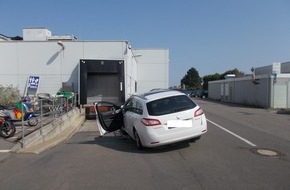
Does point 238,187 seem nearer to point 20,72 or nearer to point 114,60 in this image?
point 114,60

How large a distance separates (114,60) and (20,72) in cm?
651

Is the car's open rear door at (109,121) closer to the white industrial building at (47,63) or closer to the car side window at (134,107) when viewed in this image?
the car side window at (134,107)

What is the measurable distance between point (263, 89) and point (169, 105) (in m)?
26.1

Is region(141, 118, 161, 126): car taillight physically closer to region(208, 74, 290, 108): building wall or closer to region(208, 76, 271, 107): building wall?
region(208, 74, 290, 108): building wall

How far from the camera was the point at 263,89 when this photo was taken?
3366 centimetres

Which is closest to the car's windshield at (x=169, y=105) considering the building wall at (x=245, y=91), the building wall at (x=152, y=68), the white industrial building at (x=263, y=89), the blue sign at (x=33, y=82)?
the blue sign at (x=33, y=82)

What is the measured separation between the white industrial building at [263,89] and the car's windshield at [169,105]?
24.1m

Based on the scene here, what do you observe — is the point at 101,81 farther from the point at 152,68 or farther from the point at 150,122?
the point at 150,122

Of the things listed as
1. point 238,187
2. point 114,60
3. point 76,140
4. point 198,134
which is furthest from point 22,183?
point 114,60

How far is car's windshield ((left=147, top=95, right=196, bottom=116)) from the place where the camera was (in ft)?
31.1

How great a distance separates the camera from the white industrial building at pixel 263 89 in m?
31.7

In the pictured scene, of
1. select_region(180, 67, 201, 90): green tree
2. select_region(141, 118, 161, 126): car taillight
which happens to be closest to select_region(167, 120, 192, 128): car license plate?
select_region(141, 118, 161, 126): car taillight

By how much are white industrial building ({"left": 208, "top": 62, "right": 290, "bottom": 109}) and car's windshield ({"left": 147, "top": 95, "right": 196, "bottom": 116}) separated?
24.1m

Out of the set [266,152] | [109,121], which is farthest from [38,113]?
[266,152]
